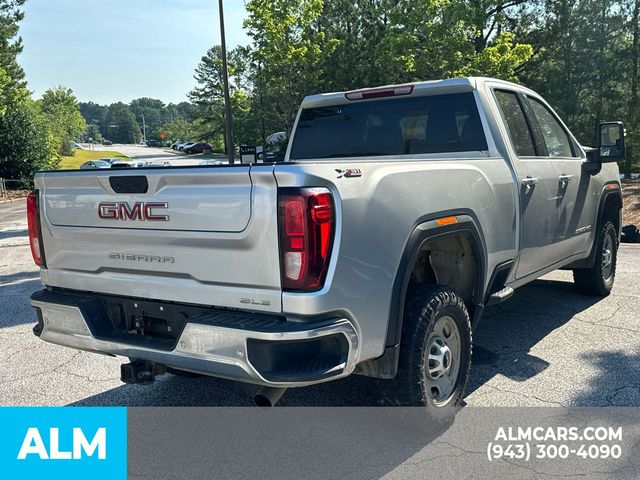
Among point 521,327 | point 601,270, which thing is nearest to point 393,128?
point 521,327

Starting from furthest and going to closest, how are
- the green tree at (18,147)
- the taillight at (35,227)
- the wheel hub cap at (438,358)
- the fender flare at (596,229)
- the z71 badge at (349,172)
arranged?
the green tree at (18,147) < the fender flare at (596,229) < the taillight at (35,227) < the wheel hub cap at (438,358) < the z71 badge at (349,172)

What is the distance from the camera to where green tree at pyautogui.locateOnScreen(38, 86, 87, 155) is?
208 feet

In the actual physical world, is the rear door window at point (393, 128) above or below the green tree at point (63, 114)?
below

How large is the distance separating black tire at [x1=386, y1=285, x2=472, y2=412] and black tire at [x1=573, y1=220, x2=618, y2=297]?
3.03m

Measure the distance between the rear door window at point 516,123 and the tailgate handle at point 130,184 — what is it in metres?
2.71

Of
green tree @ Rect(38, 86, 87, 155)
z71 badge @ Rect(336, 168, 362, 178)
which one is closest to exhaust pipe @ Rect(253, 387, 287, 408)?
z71 badge @ Rect(336, 168, 362, 178)

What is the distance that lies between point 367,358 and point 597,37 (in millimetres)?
24811

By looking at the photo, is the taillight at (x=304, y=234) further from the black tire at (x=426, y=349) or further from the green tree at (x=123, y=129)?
the green tree at (x=123, y=129)

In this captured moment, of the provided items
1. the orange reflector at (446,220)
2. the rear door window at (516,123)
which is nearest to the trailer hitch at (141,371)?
the orange reflector at (446,220)

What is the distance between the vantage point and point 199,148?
80.2 m

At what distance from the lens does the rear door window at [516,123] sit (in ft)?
14.7

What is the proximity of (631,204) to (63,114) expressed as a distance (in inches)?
2811

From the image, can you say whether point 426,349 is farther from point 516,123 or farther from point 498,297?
point 516,123

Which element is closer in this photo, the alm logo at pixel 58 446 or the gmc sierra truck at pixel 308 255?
the gmc sierra truck at pixel 308 255
